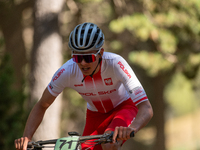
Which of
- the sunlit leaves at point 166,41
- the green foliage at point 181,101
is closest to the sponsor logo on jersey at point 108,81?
the sunlit leaves at point 166,41

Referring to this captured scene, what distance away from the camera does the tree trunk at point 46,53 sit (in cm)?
834

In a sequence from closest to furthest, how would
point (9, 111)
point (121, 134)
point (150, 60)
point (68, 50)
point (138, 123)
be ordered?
point (121, 134) → point (138, 123) → point (9, 111) → point (150, 60) → point (68, 50)

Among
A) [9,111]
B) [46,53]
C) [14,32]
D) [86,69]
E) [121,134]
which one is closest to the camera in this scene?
[121,134]

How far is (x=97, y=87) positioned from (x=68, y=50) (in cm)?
1133

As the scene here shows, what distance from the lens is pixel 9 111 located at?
25.8 feet

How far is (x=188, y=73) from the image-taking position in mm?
13789

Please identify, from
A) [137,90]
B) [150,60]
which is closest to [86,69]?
[137,90]

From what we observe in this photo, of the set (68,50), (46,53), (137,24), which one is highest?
(68,50)

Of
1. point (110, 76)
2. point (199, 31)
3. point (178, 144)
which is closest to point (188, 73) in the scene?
point (199, 31)

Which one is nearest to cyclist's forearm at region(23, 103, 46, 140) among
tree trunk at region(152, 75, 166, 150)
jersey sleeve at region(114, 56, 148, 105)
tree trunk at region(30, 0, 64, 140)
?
jersey sleeve at region(114, 56, 148, 105)

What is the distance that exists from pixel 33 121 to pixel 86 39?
1.26 metres

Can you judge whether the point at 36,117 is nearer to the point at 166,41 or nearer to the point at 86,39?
the point at 86,39

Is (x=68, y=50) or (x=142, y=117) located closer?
(x=142, y=117)

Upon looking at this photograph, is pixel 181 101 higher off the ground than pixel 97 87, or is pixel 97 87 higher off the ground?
pixel 181 101
